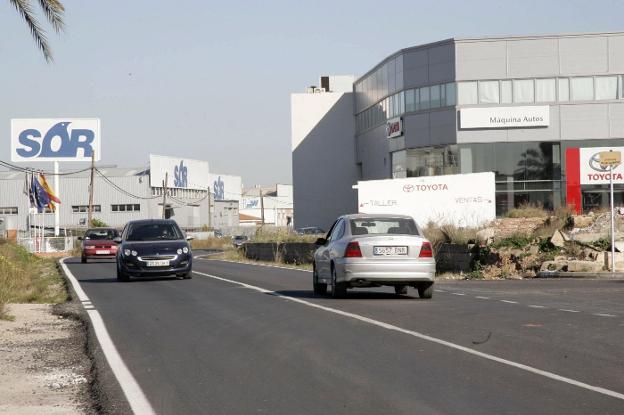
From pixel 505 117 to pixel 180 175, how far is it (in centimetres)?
7152

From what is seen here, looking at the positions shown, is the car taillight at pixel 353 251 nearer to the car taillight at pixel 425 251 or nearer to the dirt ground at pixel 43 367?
the car taillight at pixel 425 251

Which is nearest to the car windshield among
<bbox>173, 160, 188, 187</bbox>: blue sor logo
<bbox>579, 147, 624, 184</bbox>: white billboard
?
<bbox>579, 147, 624, 184</bbox>: white billboard

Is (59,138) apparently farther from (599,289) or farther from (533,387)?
(533,387)

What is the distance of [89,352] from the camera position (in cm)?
1162

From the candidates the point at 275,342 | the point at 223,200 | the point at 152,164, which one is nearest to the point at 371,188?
the point at 275,342

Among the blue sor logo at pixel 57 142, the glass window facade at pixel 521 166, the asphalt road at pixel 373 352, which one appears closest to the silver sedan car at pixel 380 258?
the asphalt road at pixel 373 352

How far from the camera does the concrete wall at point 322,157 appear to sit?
284 ft

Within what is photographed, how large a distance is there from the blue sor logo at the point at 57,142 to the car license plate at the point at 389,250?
6949 cm

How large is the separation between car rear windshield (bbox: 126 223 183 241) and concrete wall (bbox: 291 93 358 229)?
189ft

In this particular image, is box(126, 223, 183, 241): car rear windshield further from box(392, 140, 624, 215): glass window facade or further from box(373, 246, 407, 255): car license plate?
box(392, 140, 624, 215): glass window facade

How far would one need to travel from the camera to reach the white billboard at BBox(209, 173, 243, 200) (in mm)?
154875

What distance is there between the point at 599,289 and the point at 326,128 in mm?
65608

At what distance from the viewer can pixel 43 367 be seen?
10531mm

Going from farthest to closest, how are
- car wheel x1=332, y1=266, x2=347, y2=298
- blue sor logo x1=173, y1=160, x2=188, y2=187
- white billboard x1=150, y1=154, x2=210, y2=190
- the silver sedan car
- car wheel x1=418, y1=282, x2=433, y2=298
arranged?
blue sor logo x1=173, y1=160, x2=188, y2=187, white billboard x1=150, y1=154, x2=210, y2=190, car wheel x1=418, y1=282, x2=433, y2=298, car wheel x1=332, y1=266, x2=347, y2=298, the silver sedan car
